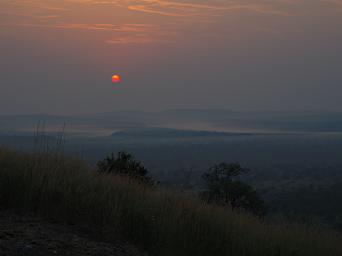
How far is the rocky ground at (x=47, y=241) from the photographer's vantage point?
6.59m

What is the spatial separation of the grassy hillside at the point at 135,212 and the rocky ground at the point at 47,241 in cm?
35

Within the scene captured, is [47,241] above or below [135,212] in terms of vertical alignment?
below

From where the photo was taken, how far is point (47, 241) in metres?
6.96

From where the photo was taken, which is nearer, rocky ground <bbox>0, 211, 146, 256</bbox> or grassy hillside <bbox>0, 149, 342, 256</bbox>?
rocky ground <bbox>0, 211, 146, 256</bbox>

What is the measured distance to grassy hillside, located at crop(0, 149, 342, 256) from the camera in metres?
8.23

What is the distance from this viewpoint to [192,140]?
12525 cm

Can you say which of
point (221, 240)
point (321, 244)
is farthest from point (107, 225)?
point (321, 244)

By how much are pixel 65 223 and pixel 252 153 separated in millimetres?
94425

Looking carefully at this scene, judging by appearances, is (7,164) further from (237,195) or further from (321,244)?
(237,195)

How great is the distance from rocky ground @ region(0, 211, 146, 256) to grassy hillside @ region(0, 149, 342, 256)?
349 millimetres

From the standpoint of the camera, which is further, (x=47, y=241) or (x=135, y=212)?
(x=135, y=212)

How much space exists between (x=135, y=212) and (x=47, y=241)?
73.1 inches

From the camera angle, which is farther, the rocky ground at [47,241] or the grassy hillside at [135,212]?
the grassy hillside at [135,212]

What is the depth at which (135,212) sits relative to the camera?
858 cm
